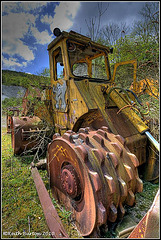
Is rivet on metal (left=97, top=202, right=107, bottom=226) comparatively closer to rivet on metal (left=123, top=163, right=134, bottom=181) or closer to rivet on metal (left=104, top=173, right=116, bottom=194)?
rivet on metal (left=104, top=173, right=116, bottom=194)

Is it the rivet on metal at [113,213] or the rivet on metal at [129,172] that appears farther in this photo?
the rivet on metal at [129,172]

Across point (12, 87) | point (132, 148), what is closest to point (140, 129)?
point (132, 148)

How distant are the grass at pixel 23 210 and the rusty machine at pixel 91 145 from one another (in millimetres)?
302

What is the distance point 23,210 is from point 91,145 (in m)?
1.42

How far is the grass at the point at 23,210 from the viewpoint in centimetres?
173

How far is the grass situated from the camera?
173cm

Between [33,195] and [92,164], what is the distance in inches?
57.2

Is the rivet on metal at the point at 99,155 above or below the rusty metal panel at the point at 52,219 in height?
above

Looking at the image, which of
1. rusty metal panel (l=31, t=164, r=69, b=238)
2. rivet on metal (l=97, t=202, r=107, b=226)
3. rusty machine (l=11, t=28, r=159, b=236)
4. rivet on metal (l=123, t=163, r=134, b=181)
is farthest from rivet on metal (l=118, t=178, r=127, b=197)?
rusty metal panel (l=31, t=164, r=69, b=238)

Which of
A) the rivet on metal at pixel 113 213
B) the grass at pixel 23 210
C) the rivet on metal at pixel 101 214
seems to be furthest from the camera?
the grass at pixel 23 210

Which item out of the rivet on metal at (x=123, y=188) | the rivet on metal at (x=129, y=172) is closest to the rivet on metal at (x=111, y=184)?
the rivet on metal at (x=123, y=188)

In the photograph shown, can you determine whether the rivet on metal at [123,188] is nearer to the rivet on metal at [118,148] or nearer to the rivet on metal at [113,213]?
the rivet on metal at [113,213]

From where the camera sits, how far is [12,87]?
63.2 ft

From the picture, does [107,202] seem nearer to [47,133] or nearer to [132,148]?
[132,148]
